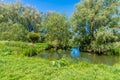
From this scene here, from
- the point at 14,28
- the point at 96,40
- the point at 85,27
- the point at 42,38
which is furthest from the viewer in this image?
the point at 42,38

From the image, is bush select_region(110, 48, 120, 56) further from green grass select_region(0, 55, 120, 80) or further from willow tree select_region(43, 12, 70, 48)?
green grass select_region(0, 55, 120, 80)

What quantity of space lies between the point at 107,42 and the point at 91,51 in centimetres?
237

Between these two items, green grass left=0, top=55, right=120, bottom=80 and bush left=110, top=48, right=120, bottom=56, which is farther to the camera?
bush left=110, top=48, right=120, bottom=56

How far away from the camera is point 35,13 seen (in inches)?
1690

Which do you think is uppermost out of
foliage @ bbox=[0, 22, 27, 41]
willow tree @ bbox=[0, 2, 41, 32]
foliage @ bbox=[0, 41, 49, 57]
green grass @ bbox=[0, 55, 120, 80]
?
willow tree @ bbox=[0, 2, 41, 32]

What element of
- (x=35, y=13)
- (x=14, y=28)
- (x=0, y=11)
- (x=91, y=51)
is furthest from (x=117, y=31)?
(x=0, y=11)

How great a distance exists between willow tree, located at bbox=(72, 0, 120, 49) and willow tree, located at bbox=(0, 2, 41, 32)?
550 inches

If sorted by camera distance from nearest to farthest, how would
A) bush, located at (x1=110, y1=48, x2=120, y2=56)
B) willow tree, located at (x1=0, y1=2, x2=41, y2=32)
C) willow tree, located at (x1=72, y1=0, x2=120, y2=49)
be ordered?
1. bush, located at (x1=110, y1=48, x2=120, y2=56)
2. willow tree, located at (x1=72, y1=0, x2=120, y2=49)
3. willow tree, located at (x1=0, y1=2, x2=41, y2=32)

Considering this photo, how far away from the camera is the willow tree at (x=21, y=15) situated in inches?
1618

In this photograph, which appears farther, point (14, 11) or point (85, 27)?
point (14, 11)

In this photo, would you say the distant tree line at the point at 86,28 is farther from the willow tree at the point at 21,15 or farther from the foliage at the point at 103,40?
the willow tree at the point at 21,15

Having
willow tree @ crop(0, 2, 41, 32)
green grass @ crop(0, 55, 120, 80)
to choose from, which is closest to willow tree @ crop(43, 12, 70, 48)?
willow tree @ crop(0, 2, 41, 32)

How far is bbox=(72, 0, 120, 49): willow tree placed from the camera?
1097 inches

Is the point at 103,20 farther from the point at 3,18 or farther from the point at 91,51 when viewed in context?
the point at 3,18
